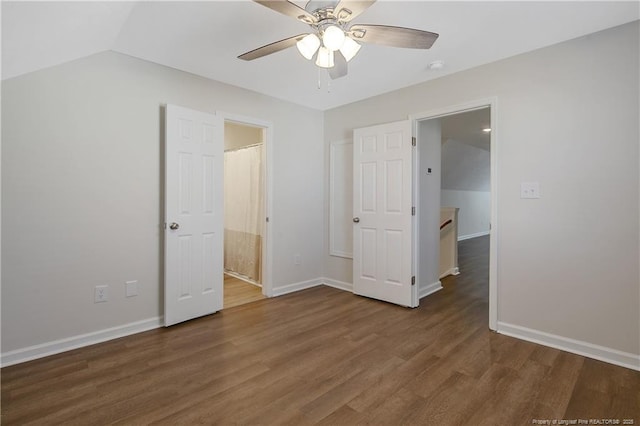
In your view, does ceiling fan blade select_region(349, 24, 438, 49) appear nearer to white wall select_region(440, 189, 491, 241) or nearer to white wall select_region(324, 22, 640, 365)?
white wall select_region(324, 22, 640, 365)

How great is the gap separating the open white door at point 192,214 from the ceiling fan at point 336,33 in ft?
4.09

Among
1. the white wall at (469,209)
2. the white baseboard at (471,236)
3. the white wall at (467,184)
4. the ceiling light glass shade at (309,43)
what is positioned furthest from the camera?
the white baseboard at (471,236)

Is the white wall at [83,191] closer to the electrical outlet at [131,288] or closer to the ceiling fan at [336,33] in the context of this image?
the electrical outlet at [131,288]

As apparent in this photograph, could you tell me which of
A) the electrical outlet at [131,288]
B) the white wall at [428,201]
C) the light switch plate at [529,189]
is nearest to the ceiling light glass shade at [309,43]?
the white wall at [428,201]

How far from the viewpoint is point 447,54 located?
260 cm

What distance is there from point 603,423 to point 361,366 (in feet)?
4.29

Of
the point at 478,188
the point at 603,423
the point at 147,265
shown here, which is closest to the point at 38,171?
the point at 147,265

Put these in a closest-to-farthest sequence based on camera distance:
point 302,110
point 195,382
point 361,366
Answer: point 195,382
point 361,366
point 302,110

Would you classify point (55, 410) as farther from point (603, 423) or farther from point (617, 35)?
point (617, 35)

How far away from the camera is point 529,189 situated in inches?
101

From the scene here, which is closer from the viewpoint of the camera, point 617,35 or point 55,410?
point 55,410

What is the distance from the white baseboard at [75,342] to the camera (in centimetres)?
214

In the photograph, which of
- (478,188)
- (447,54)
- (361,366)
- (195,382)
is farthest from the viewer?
(478,188)

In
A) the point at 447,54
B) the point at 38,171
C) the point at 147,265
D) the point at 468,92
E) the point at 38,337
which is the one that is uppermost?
the point at 447,54
